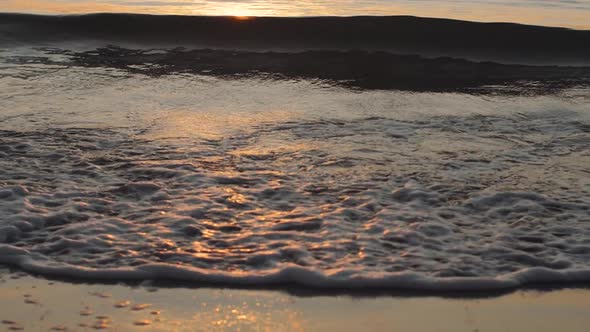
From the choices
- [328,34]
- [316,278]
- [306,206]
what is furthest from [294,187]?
[328,34]

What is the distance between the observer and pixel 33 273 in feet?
10.3

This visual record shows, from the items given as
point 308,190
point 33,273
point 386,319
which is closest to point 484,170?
point 308,190

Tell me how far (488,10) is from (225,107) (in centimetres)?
653

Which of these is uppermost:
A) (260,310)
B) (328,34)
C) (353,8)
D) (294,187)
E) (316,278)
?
(353,8)

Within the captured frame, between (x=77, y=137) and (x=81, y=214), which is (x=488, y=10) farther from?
(x=81, y=214)

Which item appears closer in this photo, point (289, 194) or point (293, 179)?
point (289, 194)

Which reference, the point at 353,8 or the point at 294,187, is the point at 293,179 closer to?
the point at 294,187

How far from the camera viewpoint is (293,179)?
4320mm

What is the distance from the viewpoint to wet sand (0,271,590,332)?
2.71 meters

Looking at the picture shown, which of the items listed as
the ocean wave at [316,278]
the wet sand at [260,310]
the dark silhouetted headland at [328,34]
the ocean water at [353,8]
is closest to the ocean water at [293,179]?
the ocean wave at [316,278]

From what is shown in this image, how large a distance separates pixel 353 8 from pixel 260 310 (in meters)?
8.92

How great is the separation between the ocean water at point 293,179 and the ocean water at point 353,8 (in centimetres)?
332

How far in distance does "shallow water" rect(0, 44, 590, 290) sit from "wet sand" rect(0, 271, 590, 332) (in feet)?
0.37

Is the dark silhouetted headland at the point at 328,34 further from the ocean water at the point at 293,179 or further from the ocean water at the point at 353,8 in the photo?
the ocean water at the point at 293,179
